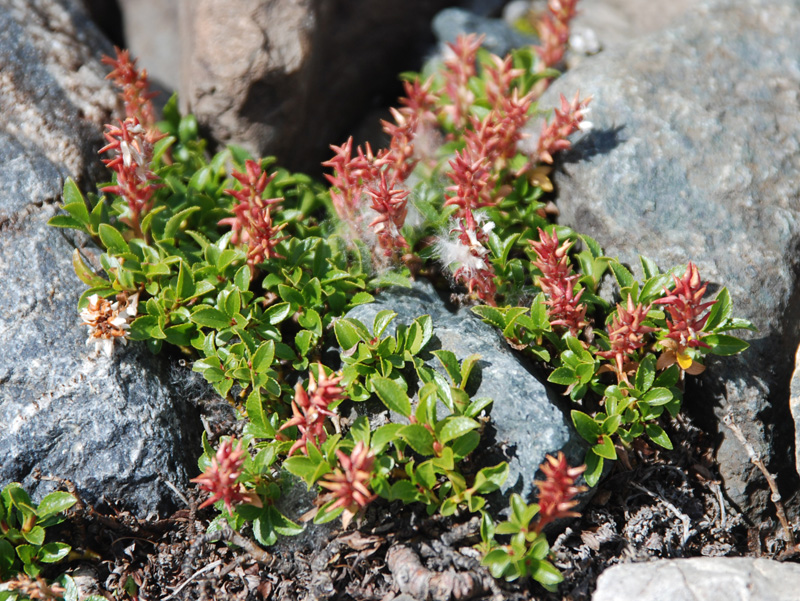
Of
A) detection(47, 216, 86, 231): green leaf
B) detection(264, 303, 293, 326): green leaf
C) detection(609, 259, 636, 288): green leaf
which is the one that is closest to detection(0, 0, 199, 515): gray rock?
detection(47, 216, 86, 231): green leaf

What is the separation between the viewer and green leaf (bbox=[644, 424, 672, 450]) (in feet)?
12.4

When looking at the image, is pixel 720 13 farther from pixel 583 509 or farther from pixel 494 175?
pixel 583 509

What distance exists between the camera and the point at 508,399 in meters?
3.69

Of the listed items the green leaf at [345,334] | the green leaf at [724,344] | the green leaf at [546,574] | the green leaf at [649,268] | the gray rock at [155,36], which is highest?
the gray rock at [155,36]

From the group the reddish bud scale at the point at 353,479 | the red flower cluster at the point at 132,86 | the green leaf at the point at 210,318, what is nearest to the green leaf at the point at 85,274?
the green leaf at the point at 210,318

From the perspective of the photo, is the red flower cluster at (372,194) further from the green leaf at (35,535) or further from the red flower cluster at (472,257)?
the green leaf at (35,535)

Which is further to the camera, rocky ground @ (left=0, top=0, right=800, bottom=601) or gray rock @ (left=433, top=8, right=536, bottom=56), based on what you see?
gray rock @ (left=433, top=8, right=536, bottom=56)

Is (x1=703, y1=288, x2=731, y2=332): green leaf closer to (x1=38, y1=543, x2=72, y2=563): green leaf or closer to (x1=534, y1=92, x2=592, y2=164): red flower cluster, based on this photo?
(x1=534, y1=92, x2=592, y2=164): red flower cluster

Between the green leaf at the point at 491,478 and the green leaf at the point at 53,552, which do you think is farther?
Result: the green leaf at the point at 53,552

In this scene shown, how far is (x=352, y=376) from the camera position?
372 centimetres

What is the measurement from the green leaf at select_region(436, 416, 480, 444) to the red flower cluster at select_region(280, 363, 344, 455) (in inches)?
22.2

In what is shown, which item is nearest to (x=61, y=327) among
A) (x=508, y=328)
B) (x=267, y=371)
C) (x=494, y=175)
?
(x=267, y=371)

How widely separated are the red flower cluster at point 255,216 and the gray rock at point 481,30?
329 centimetres

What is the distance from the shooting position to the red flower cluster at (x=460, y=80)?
5211 millimetres
